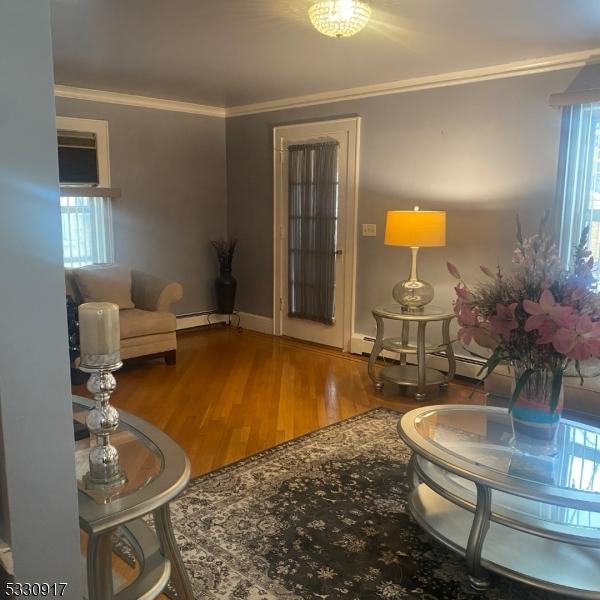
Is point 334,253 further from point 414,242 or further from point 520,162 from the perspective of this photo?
point 520,162

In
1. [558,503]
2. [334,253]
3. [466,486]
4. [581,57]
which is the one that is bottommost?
[466,486]

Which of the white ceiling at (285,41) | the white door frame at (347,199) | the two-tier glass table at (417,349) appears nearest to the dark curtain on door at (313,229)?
the white door frame at (347,199)

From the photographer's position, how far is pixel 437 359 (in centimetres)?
468

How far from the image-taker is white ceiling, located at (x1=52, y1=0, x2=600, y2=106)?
2.88 meters

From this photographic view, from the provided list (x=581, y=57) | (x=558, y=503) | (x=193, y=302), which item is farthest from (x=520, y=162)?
(x=193, y=302)

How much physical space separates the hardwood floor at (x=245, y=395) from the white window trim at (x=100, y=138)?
5.82 feet

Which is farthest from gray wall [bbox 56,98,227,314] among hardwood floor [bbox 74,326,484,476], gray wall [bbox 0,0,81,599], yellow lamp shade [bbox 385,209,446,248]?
gray wall [bbox 0,0,81,599]

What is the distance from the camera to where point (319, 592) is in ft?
6.49

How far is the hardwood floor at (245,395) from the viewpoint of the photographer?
3.33 m

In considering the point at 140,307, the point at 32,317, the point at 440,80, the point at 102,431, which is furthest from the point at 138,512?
the point at 440,80

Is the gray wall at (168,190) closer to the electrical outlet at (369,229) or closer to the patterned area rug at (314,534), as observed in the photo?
the electrical outlet at (369,229)

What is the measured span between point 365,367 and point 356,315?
591 millimetres

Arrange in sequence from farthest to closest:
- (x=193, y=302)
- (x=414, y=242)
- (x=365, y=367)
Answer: (x=193, y=302)
(x=365, y=367)
(x=414, y=242)

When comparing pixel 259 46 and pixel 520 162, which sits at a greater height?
pixel 259 46
